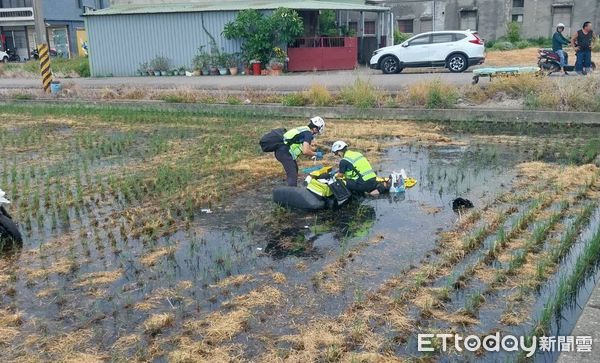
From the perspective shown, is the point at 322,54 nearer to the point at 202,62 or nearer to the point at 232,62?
the point at 232,62

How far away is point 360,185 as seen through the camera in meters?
7.78

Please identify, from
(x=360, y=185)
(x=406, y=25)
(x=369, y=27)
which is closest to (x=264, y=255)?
(x=360, y=185)

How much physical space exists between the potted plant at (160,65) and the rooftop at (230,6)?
2158 mm

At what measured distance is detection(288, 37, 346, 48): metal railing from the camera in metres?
26.6

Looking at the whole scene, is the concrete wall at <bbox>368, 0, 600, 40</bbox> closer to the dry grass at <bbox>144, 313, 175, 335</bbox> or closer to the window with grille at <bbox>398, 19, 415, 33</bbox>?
the window with grille at <bbox>398, 19, 415, 33</bbox>

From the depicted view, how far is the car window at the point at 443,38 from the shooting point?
22031mm

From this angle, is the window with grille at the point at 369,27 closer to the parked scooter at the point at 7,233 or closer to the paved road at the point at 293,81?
the paved road at the point at 293,81

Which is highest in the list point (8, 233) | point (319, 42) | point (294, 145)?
point (319, 42)

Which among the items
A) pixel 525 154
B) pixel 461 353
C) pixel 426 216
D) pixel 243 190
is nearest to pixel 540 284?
pixel 461 353

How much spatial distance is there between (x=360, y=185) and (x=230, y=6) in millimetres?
21862

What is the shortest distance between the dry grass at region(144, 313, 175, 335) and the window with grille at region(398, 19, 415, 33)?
3809 cm

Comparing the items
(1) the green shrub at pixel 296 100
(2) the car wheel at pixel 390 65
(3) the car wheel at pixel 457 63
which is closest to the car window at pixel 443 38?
(3) the car wheel at pixel 457 63

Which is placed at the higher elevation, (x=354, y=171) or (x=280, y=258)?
(x=354, y=171)

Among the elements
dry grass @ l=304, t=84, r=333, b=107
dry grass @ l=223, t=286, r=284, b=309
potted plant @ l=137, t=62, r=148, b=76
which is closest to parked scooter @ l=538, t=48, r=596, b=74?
dry grass @ l=304, t=84, r=333, b=107
